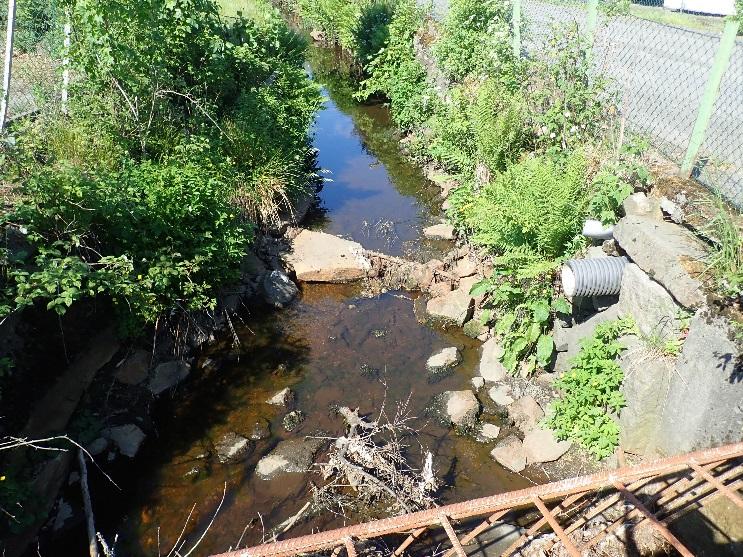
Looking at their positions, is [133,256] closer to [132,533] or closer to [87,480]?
[87,480]

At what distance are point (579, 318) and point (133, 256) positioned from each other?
495 centimetres

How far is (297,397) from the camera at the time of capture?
6.56 metres

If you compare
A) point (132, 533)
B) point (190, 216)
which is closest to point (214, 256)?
point (190, 216)

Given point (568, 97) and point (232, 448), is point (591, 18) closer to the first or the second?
point (568, 97)

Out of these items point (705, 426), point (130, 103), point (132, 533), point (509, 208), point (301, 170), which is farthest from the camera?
point (301, 170)

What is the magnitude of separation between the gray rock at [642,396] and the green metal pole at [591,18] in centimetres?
A: 453

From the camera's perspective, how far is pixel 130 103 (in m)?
7.13

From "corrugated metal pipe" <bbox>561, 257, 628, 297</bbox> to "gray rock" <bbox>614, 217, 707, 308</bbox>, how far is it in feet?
0.69

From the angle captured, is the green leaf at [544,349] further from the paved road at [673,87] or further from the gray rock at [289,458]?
the gray rock at [289,458]

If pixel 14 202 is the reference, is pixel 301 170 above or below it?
below

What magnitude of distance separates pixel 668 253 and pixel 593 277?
0.73m

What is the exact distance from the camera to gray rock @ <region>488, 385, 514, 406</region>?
6336 mm

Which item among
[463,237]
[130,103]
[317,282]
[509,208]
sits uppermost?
[130,103]

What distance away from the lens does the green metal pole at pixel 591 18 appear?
7367 mm
